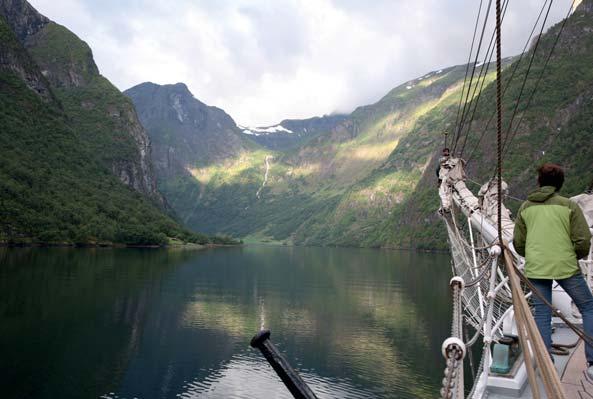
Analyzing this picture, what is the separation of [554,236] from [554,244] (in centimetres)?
11

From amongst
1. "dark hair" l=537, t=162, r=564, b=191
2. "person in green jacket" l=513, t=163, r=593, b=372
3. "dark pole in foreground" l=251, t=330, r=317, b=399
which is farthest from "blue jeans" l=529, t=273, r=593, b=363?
"dark pole in foreground" l=251, t=330, r=317, b=399

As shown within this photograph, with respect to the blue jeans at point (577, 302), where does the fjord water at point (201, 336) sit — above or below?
below

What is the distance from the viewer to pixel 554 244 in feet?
18.4

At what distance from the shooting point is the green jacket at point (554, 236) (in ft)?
18.1

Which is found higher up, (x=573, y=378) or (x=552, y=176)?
(x=552, y=176)

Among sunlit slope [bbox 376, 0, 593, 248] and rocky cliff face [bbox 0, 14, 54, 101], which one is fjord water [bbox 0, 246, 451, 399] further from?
rocky cliff face [bbox 0, 14, 54, 101]

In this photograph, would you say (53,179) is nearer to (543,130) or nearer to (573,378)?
(543,130)

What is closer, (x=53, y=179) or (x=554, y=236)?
(x=554, y=236)

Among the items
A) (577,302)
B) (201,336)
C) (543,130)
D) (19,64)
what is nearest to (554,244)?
(577,302)

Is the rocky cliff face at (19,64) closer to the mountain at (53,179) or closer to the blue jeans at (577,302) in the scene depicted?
the mountain at (53,179)

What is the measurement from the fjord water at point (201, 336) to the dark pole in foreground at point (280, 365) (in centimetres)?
1979

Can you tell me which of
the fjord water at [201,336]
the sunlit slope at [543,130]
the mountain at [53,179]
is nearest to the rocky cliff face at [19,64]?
the mountain at [53,179]

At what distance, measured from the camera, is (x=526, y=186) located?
413 ft

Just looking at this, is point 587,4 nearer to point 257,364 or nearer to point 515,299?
point 257,364
